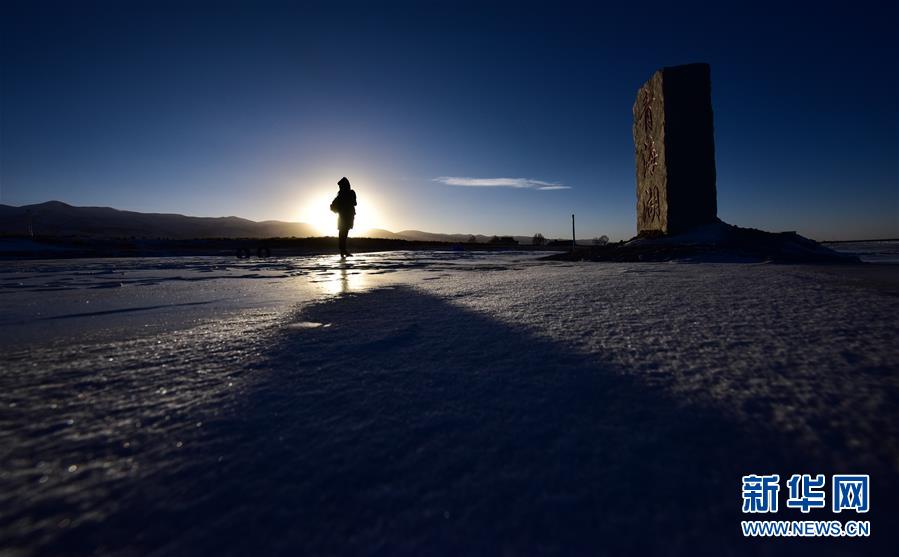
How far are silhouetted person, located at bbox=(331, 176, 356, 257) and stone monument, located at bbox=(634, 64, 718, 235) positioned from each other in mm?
6396

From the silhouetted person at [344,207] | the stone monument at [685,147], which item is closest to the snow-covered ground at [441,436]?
the stone monument at [685,147]

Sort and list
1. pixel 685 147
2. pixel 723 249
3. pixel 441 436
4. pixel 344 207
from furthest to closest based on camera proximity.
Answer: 1. pixel 344 207
2. pixel 685 147
3. pixel 723 249
4. pixel 441 436

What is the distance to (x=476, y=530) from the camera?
39cm

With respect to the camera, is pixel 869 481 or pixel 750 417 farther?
pixel 750 417

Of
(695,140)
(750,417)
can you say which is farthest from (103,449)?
(695,140)

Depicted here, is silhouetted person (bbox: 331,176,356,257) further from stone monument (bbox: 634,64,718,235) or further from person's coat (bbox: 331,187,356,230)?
stone monument (bbox: 634,64,718,235)

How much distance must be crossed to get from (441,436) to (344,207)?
8567mm

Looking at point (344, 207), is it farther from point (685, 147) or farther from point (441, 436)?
point (441, 436)

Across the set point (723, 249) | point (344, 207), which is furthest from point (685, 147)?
point (344, 207)

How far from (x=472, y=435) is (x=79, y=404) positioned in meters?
0.70

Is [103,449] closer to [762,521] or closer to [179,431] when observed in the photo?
[179,431]

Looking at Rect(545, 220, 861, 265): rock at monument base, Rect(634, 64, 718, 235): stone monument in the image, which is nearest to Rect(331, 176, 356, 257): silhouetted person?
Rect(545, 220, 861, 265): rock at monument base

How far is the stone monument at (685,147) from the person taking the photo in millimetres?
6848

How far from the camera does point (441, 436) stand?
0.56 m
